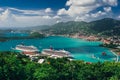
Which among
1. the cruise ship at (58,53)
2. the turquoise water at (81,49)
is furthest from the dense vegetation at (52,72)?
the cruise ship at (58,53)

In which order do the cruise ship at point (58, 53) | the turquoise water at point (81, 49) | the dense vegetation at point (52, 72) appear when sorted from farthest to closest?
the cruise ship at point (58, 53) < the turquoise water at point (81, 49) < the dense vegetation at point (52, 72)

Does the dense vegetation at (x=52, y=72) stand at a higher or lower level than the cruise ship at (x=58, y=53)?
higher

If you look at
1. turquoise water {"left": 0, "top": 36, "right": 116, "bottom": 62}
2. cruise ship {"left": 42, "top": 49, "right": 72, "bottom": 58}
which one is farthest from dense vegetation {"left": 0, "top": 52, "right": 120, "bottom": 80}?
cruise ship {"left": 42, "top": 49, "right": 72, "bottom": 58}

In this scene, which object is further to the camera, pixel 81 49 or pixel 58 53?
pixel 81 49

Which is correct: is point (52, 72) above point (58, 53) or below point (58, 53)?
above

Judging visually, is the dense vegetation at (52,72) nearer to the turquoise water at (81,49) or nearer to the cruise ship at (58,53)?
the turquoise water at (81,49)

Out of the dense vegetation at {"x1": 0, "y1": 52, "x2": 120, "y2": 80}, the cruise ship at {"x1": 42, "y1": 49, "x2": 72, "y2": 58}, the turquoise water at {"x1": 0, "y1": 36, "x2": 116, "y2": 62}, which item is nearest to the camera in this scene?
the dense vegetation at {"x1": 0, "y1": 52, "x2": 120, "y2": 80}

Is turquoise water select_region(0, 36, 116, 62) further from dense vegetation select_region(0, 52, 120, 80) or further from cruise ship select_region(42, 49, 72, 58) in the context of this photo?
dense vegetation select_region(0, 52, 120, 80)

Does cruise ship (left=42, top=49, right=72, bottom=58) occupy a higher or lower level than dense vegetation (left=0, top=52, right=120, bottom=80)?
lower

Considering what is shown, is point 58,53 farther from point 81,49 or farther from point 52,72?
point 52,72

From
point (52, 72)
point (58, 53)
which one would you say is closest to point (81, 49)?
point (58, 53)

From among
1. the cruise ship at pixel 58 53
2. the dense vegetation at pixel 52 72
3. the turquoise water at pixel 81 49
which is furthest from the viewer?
the cruise ship at pixel 58 53
